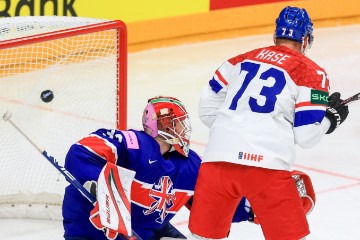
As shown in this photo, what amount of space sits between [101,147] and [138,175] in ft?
0.78

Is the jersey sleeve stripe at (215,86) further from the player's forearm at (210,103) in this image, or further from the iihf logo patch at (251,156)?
the iihf logo patch at (251,156)

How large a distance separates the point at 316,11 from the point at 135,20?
1932 mm

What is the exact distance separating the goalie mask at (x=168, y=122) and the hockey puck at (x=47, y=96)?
4.40ft

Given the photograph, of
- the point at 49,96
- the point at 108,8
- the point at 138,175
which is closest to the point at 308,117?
the point at 138,175

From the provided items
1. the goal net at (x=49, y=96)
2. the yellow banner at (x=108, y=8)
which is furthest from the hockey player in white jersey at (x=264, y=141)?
the yellow banner at (x=108, y=8)

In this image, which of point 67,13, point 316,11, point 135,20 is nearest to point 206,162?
point 67,13

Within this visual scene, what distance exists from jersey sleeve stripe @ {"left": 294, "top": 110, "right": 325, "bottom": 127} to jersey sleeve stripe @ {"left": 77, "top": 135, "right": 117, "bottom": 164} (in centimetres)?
64

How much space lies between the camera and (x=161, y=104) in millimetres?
3523

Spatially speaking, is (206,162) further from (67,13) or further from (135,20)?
(135,20)

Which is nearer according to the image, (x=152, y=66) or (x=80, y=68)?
(x=80, y=68)

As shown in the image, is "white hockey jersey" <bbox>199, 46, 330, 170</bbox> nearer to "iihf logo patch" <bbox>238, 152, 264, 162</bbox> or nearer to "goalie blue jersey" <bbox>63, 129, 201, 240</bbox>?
"iihf logo patch" <bbox>238, 152, 264, 162</bbox>

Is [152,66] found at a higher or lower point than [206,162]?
lower

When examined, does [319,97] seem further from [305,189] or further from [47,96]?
[47,96]

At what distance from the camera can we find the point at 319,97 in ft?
10.9
